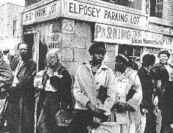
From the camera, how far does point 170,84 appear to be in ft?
24.9

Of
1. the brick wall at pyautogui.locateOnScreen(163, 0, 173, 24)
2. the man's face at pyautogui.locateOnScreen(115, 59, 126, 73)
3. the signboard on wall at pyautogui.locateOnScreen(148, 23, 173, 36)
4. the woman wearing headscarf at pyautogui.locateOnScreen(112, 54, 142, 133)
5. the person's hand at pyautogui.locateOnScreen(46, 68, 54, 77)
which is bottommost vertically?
the woman wearing headscarf at pyautogui.locateOnScreen(112, 54, 142, 133)

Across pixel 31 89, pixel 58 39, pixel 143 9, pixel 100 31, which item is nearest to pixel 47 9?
pixel 58 39

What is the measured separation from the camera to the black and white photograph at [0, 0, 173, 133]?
181 inches

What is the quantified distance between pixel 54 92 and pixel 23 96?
127 cm

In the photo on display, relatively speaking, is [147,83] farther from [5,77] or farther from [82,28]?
[5,77]

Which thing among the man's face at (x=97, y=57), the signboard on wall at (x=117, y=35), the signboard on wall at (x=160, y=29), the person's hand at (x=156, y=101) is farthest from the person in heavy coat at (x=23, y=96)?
the signboard on wall at (x=160, y=29)

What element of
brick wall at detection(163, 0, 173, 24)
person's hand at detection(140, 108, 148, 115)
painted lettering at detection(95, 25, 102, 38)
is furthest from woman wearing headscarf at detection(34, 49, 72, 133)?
brick wall at detection(163, 0, 173, 24)

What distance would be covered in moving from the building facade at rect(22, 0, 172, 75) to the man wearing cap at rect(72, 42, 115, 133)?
2469 mm

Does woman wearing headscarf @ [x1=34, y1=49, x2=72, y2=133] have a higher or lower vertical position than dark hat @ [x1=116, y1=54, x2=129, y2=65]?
lower

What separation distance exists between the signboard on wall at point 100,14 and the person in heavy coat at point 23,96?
4.33ft

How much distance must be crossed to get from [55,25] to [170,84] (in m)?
3.07

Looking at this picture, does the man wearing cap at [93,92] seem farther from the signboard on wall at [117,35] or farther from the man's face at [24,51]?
the signboard on wall at [117,35]

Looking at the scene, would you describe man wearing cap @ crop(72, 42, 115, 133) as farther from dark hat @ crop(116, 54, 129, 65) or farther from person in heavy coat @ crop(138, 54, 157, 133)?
Answer: person in heavy coat @ crop(138, 54, 157, 133)

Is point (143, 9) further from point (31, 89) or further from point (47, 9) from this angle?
point (31, 89)
